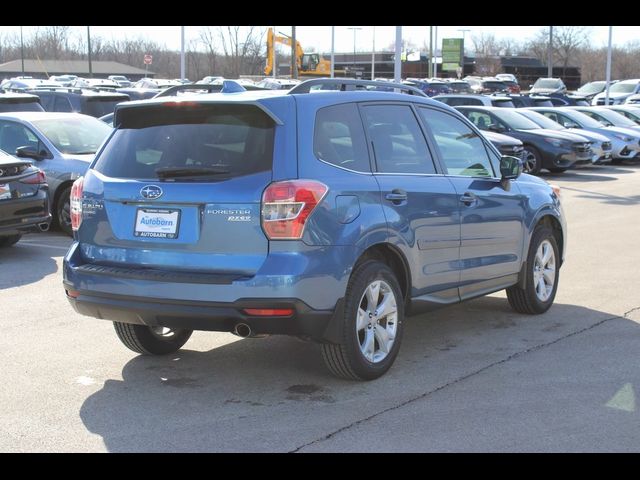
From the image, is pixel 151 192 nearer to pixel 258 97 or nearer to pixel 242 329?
pixel 258 97

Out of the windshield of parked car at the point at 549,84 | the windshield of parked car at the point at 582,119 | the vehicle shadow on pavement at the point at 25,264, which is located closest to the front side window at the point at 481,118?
the windshield of parked car at the point at 582,119

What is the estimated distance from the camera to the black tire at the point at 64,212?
1229 centimetres

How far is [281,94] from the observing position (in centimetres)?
561

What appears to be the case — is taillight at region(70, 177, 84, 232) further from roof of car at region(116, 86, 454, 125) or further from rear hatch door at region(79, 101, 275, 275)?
roof of car at region(116, 86, 454, 125)

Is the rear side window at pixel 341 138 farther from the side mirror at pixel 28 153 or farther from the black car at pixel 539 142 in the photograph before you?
the black car at pixel 539 142

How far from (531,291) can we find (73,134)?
26.6 ft

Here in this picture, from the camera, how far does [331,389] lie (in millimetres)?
5613

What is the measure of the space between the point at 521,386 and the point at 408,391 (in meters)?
0.70

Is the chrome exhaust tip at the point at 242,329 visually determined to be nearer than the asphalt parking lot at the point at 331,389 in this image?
No

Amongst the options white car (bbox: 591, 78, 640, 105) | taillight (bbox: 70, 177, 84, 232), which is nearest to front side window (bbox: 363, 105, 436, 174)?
taillight (bbox: 70, 177, 84, 232)

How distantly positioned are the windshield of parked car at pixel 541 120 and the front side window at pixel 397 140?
57.9 feet
